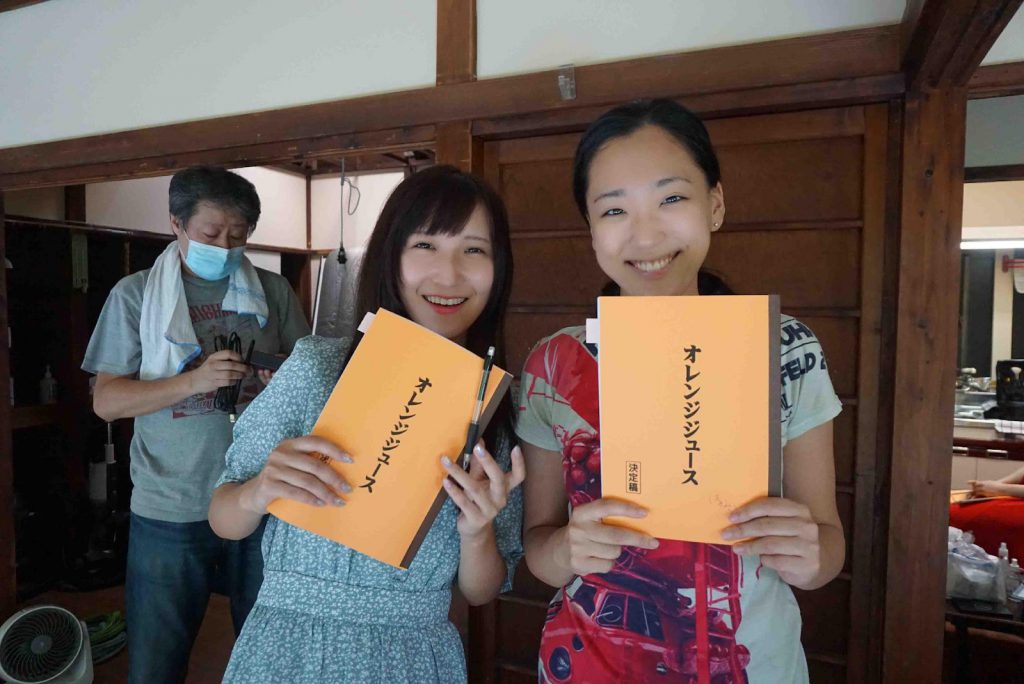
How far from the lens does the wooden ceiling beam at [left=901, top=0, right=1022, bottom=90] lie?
3.13 feet

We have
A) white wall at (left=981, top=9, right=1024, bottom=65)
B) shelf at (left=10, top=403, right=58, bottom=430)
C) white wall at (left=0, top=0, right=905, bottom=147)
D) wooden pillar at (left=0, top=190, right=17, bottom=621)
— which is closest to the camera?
white wall at (left=981, top=9, right=1024, bottom=65)

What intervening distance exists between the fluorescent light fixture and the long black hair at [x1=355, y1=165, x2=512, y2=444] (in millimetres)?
3958

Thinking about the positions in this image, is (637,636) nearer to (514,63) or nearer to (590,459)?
(590,459)

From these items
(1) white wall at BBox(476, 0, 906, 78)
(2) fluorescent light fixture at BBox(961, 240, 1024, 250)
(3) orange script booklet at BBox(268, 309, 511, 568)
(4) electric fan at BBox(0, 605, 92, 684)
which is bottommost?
(4) electric fan at BBox(0, 605, 92, 684)

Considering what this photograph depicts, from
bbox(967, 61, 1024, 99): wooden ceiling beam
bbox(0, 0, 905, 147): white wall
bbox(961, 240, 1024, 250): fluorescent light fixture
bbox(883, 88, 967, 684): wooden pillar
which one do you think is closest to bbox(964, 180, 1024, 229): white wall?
bbox(961, 240, 1024, 250): fluorescent light fixture

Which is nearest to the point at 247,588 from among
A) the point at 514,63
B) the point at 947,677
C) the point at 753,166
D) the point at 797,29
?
the point at 514,63

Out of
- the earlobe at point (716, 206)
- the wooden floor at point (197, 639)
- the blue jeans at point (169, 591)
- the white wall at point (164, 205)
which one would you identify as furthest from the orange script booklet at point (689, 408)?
the white wall at point (164, 205)

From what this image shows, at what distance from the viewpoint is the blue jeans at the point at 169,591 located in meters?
1.70

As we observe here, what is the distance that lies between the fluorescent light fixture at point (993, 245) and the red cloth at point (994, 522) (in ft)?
6.01

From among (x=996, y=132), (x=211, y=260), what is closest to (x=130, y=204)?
(x=211, y=260)

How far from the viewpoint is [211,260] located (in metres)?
1.79

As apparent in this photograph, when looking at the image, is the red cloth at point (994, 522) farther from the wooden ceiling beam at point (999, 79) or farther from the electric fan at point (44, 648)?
the electric fan at point (44, 648)

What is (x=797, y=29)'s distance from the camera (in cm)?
152

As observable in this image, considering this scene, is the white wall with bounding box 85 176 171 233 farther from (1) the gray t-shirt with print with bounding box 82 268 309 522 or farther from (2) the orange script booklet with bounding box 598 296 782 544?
(2) the orange script booklet with bounding box 598 296 782 544
